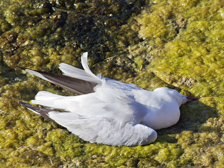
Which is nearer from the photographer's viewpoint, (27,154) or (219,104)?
(27,154)

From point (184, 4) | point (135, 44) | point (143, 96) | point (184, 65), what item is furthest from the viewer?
point (184, 4)

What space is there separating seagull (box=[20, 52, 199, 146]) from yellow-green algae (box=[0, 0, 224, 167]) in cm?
11

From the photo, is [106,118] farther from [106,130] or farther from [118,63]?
[118,63]

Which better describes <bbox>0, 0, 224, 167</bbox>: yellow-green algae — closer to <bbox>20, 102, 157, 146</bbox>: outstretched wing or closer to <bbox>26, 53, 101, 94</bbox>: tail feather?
<bbox>20, 102, 157, 146</bbox>: outstretched wing

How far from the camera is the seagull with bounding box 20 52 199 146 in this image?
2.98 meters

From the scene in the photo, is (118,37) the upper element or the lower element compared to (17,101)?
upper

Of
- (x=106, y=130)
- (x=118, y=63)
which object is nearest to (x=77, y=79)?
(x=106, y=130)

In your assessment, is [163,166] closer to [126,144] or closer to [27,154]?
[126,144]

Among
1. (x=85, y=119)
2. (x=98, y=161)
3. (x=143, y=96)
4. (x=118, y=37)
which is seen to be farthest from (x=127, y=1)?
(x=98, y=161)

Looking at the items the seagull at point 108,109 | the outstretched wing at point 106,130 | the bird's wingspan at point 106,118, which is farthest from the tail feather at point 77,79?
the outstretched wing at point 106,130

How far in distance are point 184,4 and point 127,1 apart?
2.75ft

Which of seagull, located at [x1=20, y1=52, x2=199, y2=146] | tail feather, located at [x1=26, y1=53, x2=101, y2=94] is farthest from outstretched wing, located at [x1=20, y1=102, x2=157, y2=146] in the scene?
tail feather, located at [x1=26, y1=53, x2=101, y2=94]

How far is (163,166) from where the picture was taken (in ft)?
9.20

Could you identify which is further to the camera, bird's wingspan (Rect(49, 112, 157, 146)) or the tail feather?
the tail feather
